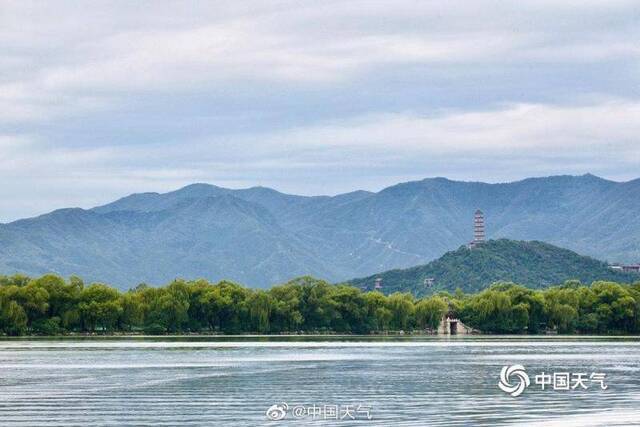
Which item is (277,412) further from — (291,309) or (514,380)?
(291,309)

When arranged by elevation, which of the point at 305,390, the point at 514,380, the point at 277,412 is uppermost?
the point at 514,380

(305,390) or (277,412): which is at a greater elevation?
(305,390)

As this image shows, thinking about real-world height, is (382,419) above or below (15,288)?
below

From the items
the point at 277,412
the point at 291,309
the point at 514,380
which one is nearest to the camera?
the point at 277,412

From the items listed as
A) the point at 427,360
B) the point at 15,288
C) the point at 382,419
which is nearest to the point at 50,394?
the point at 382,419

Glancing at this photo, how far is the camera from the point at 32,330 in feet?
412

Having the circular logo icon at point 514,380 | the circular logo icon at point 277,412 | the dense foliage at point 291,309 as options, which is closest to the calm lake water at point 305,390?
the circular logo icon at point 277,412

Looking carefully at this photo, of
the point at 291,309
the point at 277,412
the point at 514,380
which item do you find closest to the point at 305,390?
the point at 277,412

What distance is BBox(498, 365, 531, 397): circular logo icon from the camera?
48.3 metres

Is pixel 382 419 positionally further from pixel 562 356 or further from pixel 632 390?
pixel 562 356

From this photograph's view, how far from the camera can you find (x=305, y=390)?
4947 centimetres

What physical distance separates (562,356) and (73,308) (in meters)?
59.8

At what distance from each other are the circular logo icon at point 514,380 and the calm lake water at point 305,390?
1.29 feet

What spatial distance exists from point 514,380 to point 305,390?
961 cm
